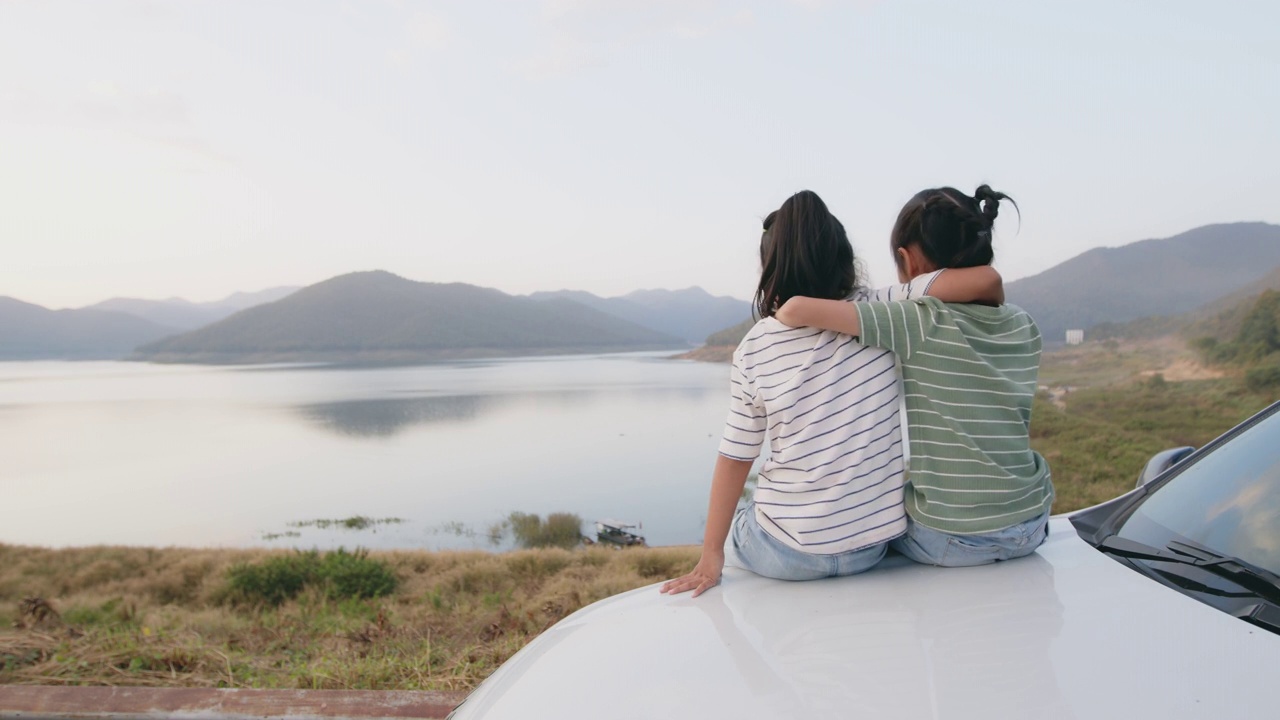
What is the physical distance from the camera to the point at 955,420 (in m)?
1.77

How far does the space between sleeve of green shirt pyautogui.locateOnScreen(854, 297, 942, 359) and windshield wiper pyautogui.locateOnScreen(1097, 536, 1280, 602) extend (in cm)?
66

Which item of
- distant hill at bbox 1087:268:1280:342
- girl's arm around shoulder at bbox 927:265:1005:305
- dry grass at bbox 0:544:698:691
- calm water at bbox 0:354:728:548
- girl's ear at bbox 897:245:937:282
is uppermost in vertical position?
girl's ear at bbox 897:245:937:282

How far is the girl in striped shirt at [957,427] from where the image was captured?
1748 mm

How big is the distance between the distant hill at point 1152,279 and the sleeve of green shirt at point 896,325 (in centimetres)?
5522

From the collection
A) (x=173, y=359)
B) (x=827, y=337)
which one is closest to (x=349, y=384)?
(x=173, y=359)

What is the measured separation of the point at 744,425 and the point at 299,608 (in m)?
7.01

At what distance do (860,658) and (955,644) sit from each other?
0.57 feet

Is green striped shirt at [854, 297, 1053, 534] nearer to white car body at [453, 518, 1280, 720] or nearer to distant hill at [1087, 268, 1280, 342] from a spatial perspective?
white car body at [453, 518, 1280, 720]

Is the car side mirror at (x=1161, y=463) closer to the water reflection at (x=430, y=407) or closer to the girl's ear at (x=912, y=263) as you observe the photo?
the girl's ear at (x=912, y=263)

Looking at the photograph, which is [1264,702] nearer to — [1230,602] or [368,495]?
[1230,602]

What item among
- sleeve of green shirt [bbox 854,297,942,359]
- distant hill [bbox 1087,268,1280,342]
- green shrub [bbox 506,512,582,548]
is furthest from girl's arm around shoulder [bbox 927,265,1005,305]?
distant hill [bbox 1087,268,1280,342]

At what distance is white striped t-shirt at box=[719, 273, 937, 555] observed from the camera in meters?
1.77

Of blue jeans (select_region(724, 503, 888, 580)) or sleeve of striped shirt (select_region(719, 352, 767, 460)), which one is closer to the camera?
blue jeans (select_region(724, 503, 888, 580))

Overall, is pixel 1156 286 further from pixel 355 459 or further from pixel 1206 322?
pixel 355 459
